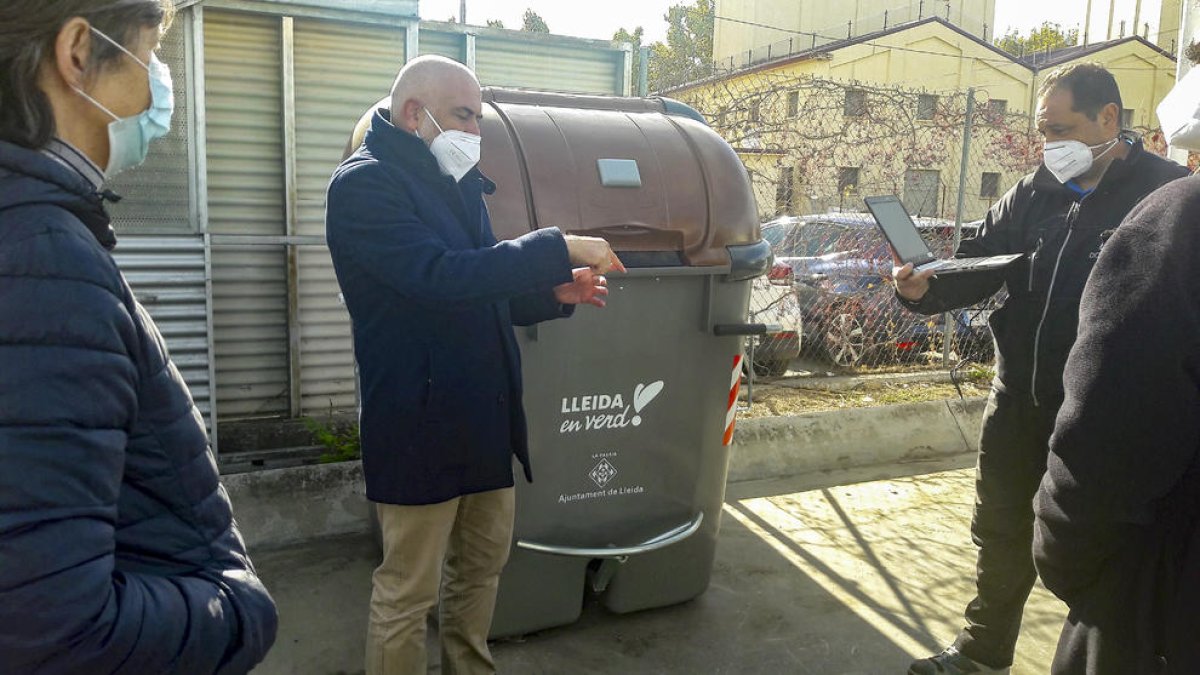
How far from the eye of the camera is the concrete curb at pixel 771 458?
13.2 ft

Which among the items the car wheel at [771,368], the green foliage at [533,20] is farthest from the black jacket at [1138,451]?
the green foliage at [533,20]

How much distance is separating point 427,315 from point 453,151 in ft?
1.60

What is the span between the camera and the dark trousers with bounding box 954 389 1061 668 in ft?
9.29

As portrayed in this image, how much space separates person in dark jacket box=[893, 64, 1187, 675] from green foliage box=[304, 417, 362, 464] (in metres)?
2.78

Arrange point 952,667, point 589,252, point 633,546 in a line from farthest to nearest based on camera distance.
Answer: point 633,546
point 952,667
point 589,252

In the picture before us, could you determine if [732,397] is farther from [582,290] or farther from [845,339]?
[845,339]

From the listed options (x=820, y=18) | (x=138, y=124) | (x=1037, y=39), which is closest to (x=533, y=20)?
(x=820, y=18)

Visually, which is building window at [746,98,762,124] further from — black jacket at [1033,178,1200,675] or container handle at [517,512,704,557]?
black jacket at [1033,178,1200,675]

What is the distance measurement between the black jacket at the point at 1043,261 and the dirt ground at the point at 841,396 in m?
2.68

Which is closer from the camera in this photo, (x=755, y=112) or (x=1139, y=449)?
(x=1139, y=449)

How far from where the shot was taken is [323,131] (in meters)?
4.58

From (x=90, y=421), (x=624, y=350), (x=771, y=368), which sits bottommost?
(x=771, y=368)

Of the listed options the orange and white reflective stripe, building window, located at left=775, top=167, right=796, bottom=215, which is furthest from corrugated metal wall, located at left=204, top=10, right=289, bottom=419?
building window, located at left=775, top=167, right=796, bottom=215

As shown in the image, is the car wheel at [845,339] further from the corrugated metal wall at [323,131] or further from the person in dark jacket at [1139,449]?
the person in dark jacket at [1139,449]
